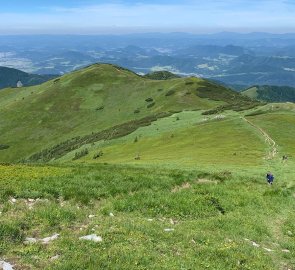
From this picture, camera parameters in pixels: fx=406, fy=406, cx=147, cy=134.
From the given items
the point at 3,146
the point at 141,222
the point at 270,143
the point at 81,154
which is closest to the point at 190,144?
the point at 270,143

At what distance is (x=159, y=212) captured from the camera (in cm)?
2067

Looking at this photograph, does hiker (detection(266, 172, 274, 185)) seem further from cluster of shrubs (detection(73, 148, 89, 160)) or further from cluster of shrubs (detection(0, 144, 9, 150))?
cluster of shrubs (detection(0, 144, 9, 150))

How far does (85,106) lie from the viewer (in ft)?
504

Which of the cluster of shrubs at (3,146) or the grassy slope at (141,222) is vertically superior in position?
the grassy slope at (141,222)

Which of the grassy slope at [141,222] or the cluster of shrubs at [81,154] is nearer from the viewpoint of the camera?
the grassy slope at [141,222]

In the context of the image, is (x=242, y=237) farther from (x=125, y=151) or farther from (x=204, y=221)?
(x=125, y=151)

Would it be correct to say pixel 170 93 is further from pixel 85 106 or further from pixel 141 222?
pixel 141 222

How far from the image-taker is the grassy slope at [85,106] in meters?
128

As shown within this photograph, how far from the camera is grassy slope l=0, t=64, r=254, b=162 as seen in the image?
128 m

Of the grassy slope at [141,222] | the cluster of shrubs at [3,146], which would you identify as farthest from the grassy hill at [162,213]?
the cluster of shrubs at [3,146]

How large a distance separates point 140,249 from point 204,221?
20.0 feet

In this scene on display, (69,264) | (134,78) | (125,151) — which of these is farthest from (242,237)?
(134,78)

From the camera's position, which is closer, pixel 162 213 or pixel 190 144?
pixel 162 213

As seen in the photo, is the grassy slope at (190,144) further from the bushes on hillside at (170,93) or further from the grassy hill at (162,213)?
the bushes on hillside at (170,93)
